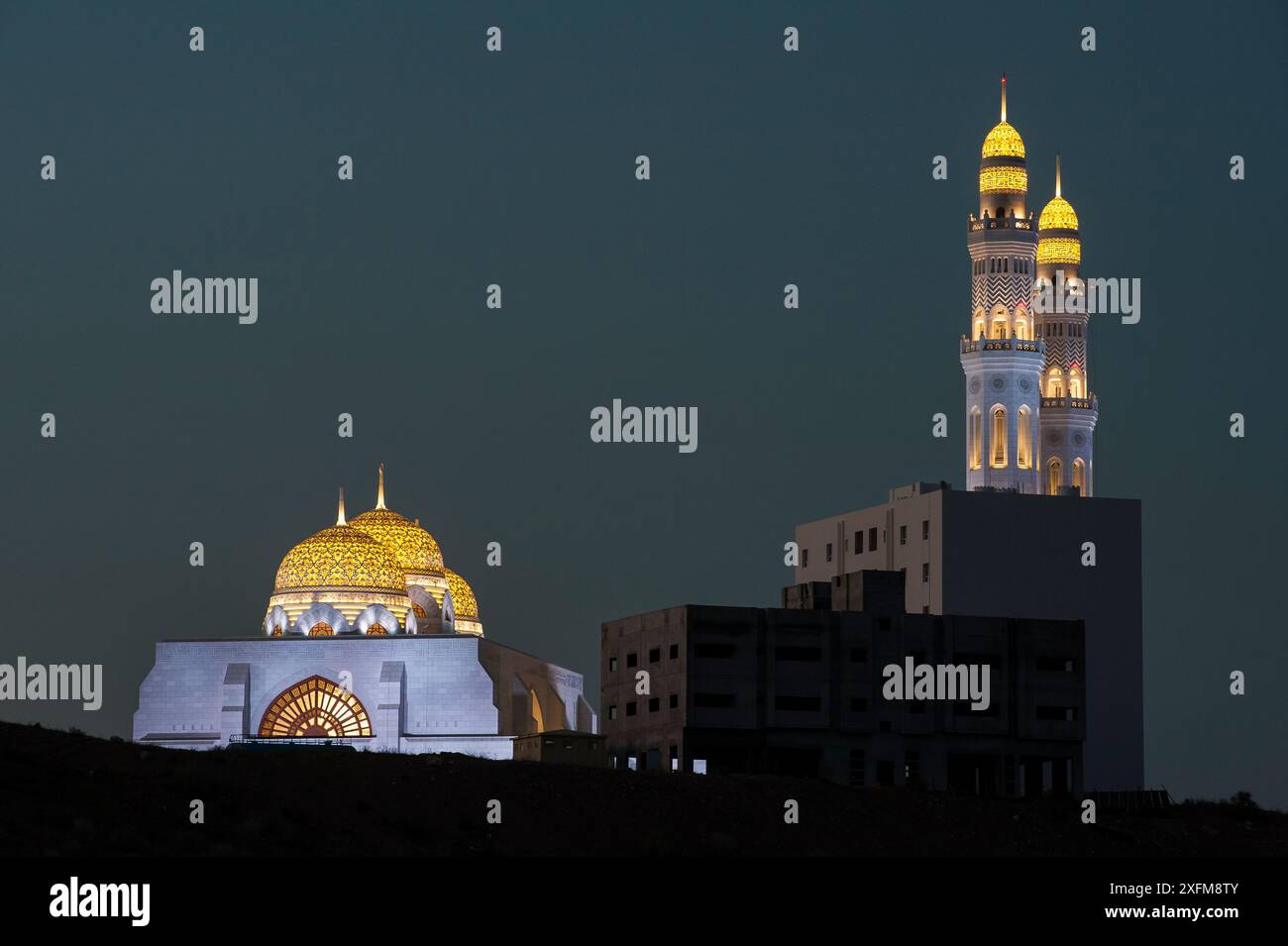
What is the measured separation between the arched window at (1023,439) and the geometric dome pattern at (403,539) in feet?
134

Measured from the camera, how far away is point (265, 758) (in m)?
73.8

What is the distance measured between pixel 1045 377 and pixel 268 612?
214 feet

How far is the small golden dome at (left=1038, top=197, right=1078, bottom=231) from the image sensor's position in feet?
575

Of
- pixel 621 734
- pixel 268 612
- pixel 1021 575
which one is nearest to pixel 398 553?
pixel 268 612

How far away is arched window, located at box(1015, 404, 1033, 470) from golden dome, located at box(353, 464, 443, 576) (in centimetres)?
4090

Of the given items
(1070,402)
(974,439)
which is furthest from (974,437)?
(1070,402)

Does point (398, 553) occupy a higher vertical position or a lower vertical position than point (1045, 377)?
lower

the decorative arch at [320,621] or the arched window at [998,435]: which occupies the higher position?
the arched window at [998,435]

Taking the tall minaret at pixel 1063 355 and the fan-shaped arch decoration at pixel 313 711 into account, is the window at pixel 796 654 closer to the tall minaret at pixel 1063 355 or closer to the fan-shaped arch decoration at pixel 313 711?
the fan-shaped arch decoration at pixel 313 711

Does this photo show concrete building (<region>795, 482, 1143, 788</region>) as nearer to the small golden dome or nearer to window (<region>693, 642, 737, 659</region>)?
window (<region>693, 642, 737, 659</region>)

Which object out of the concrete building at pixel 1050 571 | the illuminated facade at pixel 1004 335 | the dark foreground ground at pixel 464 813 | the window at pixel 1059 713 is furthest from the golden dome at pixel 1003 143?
the dark foreground ground at pixel 464 813

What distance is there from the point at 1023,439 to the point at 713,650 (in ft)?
177

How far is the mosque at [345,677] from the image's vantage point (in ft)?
392
